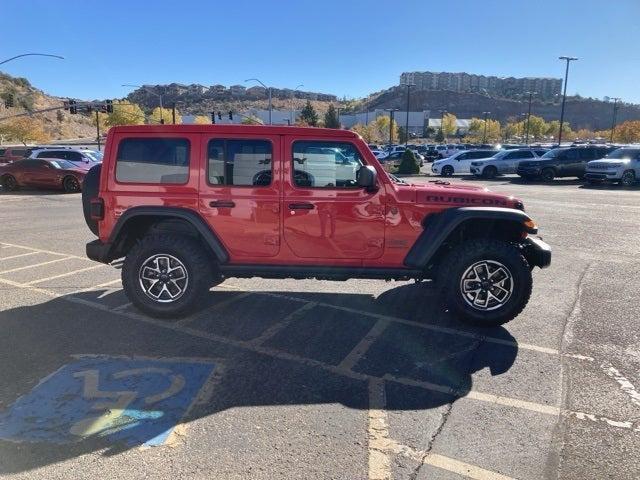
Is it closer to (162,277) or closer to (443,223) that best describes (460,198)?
(443,223)

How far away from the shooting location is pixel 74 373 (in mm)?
3795

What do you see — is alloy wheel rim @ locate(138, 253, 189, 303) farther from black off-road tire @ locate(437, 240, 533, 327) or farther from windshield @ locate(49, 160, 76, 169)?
windshield @ locate(49, 160, 76, 169)

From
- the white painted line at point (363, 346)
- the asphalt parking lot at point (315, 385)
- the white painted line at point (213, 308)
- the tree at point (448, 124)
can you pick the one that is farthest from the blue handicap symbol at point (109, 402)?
the tree at point (448, 124)

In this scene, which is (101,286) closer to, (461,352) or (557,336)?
(461,352)

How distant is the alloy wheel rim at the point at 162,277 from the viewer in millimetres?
5023

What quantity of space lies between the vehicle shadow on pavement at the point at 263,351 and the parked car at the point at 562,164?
74.0 feet

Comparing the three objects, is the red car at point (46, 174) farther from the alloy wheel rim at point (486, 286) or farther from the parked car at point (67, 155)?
the alloy wheel rim at point (486, 286)

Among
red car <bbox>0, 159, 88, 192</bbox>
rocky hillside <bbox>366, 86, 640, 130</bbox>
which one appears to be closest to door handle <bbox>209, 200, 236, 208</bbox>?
red car <bbox>0, 159, 88, 192</bbox>

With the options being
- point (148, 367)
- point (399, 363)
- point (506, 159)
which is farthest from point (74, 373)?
point (506, 159)

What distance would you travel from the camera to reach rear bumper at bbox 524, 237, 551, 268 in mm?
4973

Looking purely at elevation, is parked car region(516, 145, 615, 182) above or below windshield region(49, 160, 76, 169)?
above

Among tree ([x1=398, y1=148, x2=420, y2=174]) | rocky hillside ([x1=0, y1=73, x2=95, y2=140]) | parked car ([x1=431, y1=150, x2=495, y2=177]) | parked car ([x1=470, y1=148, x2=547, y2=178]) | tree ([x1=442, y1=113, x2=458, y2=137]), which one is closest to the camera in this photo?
parked car ([x1=470, y1=148, x2=547, y2=178])

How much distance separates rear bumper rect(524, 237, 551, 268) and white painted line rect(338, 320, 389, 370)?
162 centimetres

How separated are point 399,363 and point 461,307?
114cm
